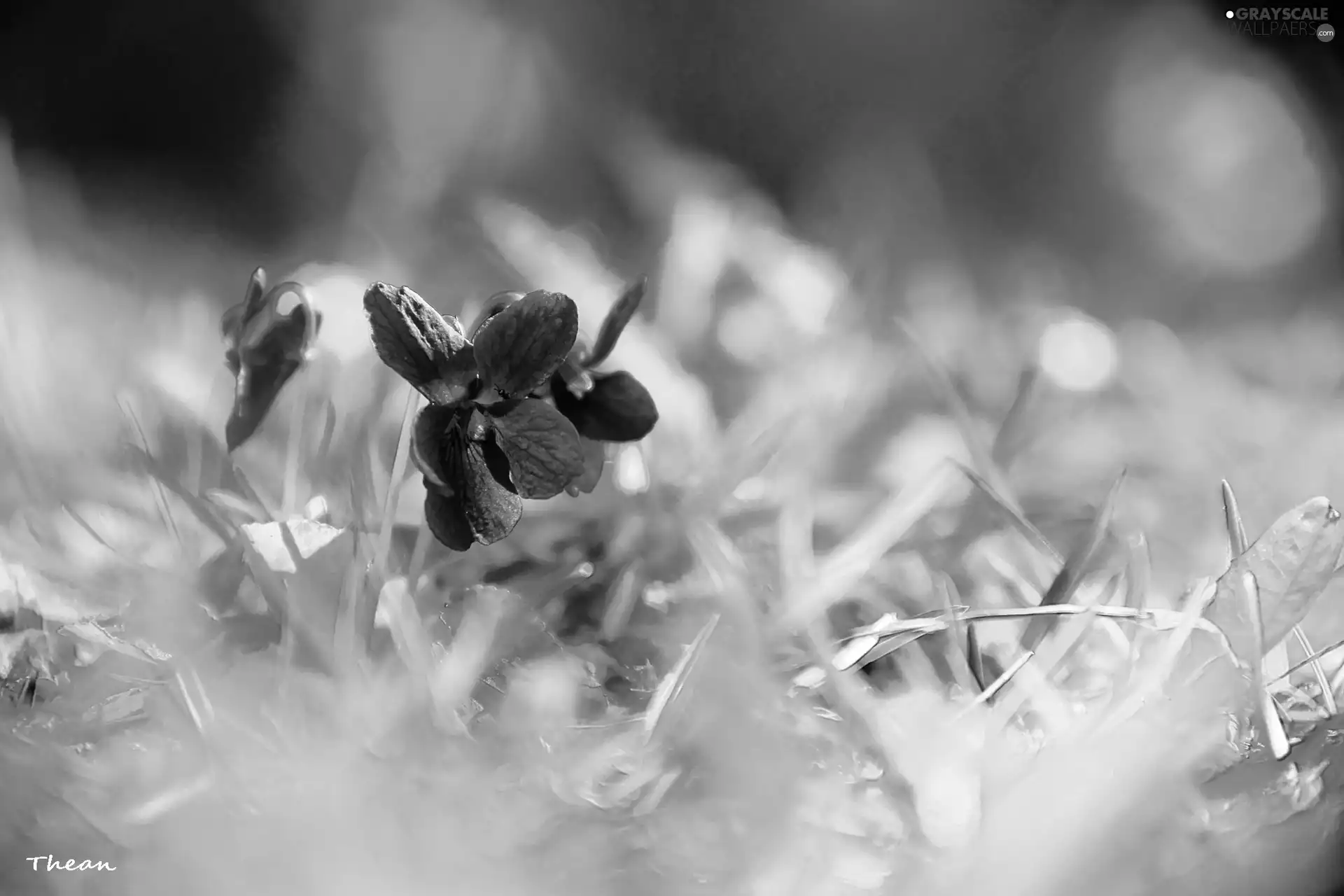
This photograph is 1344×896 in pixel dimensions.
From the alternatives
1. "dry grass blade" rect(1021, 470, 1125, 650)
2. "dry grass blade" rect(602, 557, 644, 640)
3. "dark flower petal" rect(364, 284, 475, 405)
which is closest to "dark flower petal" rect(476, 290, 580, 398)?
"dark flower petal" rect(364, 284, 475, 405)

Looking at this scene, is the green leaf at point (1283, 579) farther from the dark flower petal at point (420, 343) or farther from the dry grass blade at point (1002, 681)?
the dark flower petal at point (420, 343)

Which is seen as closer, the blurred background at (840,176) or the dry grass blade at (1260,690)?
the dry grass blade at (1260,690)

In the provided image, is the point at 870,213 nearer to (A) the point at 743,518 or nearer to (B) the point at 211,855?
(A) the point at 743,518

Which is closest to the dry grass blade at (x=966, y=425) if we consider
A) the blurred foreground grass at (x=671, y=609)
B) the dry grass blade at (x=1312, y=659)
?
the blurred foreground grass at (x=671, y=609)

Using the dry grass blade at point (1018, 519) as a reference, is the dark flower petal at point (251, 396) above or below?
below

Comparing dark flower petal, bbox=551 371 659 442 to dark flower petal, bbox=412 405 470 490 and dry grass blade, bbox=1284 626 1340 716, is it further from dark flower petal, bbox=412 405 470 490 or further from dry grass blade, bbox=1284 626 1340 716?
dry grass blade, bbox=1284 626 1340 716

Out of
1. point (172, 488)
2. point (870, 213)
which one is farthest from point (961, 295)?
point (172, 488)

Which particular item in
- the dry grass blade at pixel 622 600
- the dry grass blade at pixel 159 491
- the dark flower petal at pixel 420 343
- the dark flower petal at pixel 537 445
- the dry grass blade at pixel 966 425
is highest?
the dry grass blade at pixel 966 425

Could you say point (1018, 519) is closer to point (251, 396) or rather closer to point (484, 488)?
point (484, 488)
